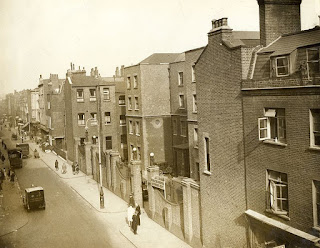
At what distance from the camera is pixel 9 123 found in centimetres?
10612

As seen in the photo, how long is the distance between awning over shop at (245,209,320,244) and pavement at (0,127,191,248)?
6.26 m

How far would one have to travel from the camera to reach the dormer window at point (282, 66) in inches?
604

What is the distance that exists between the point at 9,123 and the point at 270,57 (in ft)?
340

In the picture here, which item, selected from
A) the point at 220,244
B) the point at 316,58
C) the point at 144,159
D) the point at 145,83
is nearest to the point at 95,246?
the point at 220,244

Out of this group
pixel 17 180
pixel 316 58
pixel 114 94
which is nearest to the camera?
pixel 316 58

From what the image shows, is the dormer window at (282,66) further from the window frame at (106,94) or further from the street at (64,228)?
the window frame at (106,94)

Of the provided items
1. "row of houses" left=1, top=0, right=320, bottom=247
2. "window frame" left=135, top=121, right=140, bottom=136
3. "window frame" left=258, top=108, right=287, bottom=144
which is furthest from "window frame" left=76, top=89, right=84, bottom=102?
"window frame" left=258, top=108, right=287, bottom=144

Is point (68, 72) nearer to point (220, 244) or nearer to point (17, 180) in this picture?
point (17, 180)

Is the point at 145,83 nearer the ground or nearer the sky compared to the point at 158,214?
nearer the sky

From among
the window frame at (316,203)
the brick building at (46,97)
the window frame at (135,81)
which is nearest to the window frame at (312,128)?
the window frame at (316,203)

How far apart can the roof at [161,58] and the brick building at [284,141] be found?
2846 centimetres

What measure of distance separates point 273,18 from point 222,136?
6604 mm

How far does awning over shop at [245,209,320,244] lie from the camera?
12.4 metres

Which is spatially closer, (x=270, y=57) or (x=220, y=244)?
(x=270, y=57)
